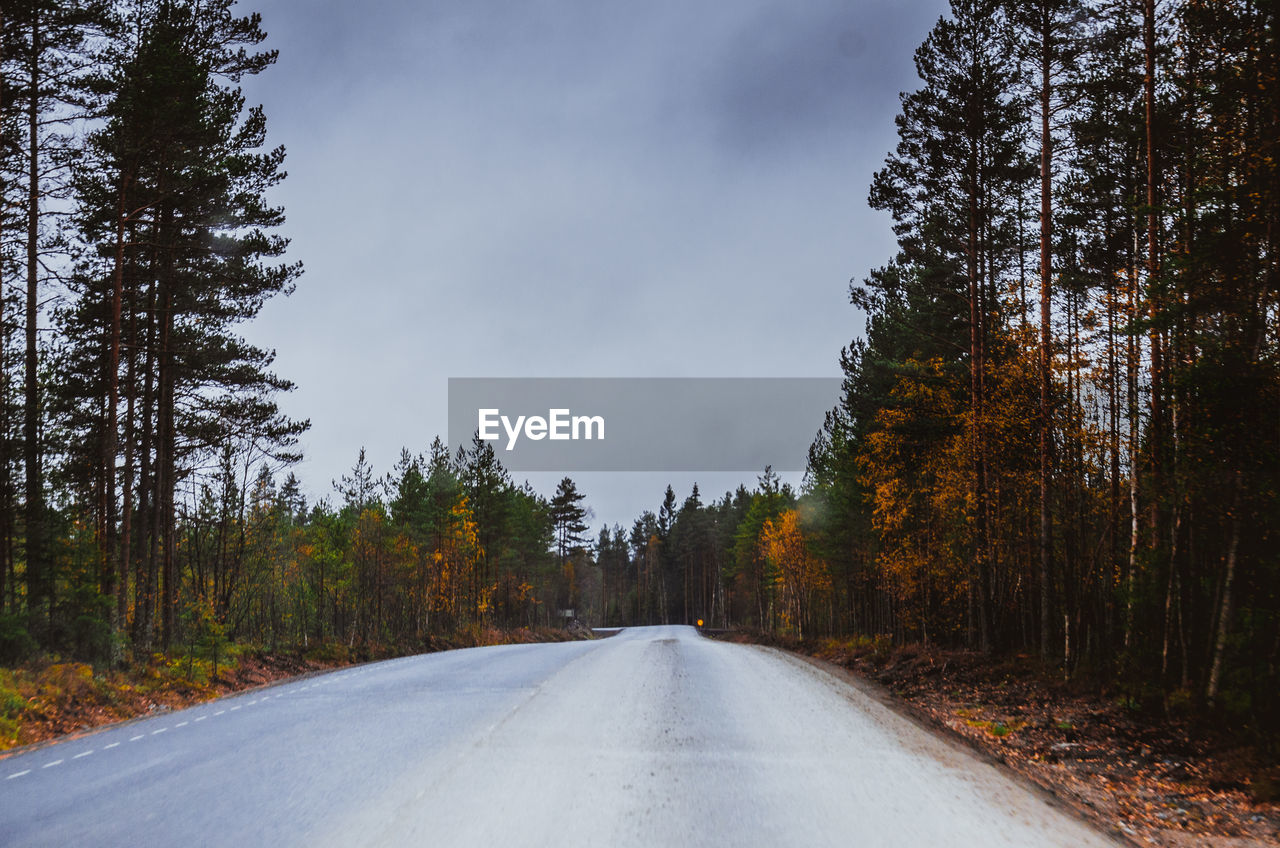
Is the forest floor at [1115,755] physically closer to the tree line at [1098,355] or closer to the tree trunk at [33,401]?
the tree line at [1098,355]

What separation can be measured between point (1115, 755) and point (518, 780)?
280 inches

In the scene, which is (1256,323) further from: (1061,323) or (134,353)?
(134,353)

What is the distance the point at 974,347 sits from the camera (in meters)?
19.7

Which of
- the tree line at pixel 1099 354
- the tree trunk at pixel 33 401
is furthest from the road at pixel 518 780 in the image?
the tree trunk at pixel 33 401

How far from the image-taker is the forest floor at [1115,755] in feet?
23.8

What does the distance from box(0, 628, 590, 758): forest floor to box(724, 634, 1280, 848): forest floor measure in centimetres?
1160

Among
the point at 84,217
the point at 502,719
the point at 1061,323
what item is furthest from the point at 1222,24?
the point at 84,217

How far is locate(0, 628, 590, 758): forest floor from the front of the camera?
1160 centimetres

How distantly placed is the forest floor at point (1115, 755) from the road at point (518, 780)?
0.79m

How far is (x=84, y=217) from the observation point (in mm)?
18656

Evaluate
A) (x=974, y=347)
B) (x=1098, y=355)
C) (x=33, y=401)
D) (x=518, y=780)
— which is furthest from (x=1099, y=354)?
(x=33, y=401)

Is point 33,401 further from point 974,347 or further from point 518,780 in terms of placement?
point 974,347

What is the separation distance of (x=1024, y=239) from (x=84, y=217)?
69.8 feet

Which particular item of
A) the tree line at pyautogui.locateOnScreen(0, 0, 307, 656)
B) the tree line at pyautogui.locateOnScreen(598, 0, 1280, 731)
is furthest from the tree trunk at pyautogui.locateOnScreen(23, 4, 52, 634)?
the tree line at pyautogui.locateOnScreen(598, 0, 1280, 731)
